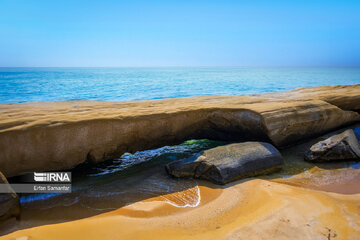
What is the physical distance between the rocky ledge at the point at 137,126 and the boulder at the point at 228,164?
33.4 inches

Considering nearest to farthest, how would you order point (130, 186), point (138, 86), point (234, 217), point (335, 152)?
point (234, 217) → point (130, 186) → point (335, 152) → point (138, 86)

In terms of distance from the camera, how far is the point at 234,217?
10.6 ft

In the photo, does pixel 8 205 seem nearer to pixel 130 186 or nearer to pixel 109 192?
pixel 109 192

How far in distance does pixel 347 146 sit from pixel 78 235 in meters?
5.07

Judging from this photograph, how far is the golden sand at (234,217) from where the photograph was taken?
9.24 ft

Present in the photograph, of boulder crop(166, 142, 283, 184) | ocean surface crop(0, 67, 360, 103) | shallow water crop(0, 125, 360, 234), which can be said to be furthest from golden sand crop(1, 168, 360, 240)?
ocean surface crop(0, 67, 360, 103)

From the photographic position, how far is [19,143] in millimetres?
3771

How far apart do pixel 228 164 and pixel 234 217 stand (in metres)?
1.22

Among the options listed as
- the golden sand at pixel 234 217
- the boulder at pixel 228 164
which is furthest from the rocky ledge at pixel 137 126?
the golden sand at pixel 234 217

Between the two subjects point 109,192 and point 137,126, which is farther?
point 137,126

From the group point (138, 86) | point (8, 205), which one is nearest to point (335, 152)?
point (8, 205)

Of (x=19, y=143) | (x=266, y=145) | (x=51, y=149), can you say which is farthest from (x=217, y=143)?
(x=19, y=143)

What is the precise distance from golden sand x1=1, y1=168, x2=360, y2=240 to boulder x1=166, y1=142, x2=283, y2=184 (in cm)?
23

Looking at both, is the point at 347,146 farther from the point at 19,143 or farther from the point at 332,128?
the point at 19,143
